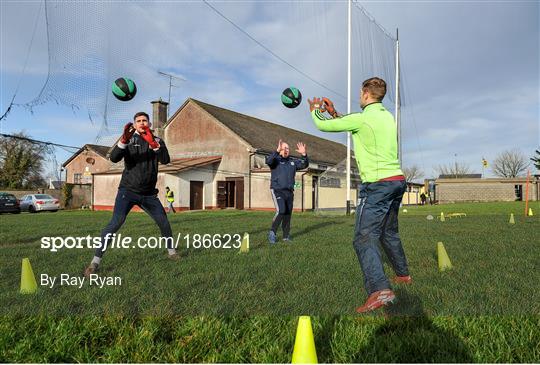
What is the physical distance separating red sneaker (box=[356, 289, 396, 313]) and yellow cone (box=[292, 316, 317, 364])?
3.91 feet

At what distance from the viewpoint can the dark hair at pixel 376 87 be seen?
4211 mm

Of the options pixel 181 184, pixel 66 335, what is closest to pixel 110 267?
pixel 66 335

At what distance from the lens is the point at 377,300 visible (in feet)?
12.2

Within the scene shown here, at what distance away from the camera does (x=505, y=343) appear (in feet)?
9.62

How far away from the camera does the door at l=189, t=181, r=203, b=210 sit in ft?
102

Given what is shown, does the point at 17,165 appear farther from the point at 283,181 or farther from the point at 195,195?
the point at 283,181

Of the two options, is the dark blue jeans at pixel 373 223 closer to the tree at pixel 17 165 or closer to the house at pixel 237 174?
the house at pixel 237 174

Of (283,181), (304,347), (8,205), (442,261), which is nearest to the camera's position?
(304,347)

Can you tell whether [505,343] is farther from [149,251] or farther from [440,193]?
[440,193]

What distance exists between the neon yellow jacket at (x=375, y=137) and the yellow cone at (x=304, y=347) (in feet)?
6.29

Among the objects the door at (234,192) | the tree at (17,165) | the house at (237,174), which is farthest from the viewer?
the tree at (17,165)

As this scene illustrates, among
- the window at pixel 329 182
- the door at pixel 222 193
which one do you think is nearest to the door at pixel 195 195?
the door at pixel 222 193

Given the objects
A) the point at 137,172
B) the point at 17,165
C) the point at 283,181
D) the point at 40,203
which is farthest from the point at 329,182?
the point at 17,165

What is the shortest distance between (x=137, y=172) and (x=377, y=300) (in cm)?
403
